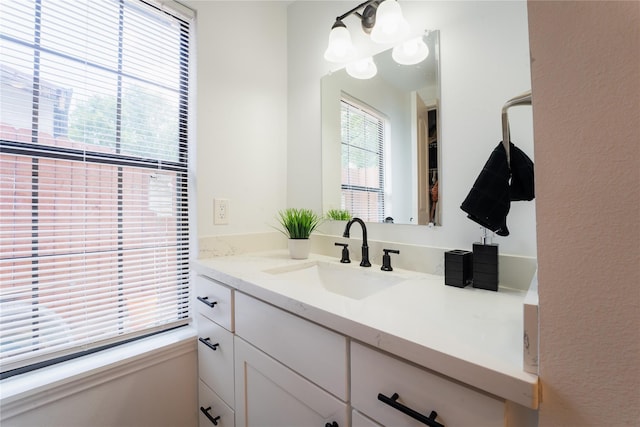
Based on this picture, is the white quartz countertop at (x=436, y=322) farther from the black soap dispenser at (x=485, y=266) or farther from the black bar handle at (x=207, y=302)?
the black bar handle at (x=207, y=302)

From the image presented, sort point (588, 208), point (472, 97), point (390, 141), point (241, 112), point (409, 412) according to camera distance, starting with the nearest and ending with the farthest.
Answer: point (588, 208)
point (409, 412)
point (472, 97)
point (390, 141)
point (241, 112)

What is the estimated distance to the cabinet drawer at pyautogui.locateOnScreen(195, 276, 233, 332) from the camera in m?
1.00

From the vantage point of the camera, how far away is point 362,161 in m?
1.32

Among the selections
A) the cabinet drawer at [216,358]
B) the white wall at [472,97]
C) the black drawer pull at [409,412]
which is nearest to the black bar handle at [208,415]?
the cabinet drawer at [216,358]

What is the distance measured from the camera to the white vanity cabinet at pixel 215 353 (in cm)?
101

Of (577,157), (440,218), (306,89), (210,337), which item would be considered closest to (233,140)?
(306,89)

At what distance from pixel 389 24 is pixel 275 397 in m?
1.40

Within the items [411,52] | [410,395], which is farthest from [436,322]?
[411,52]

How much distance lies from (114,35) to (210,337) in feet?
4.33

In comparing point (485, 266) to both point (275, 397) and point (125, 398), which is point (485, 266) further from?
point (125, 398)

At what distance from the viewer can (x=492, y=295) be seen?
0.79m

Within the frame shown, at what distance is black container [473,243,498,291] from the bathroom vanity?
1.6 inches

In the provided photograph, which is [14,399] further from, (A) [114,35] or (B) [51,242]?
(A) [114,35]

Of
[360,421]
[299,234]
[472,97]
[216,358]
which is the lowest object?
[216,358]
